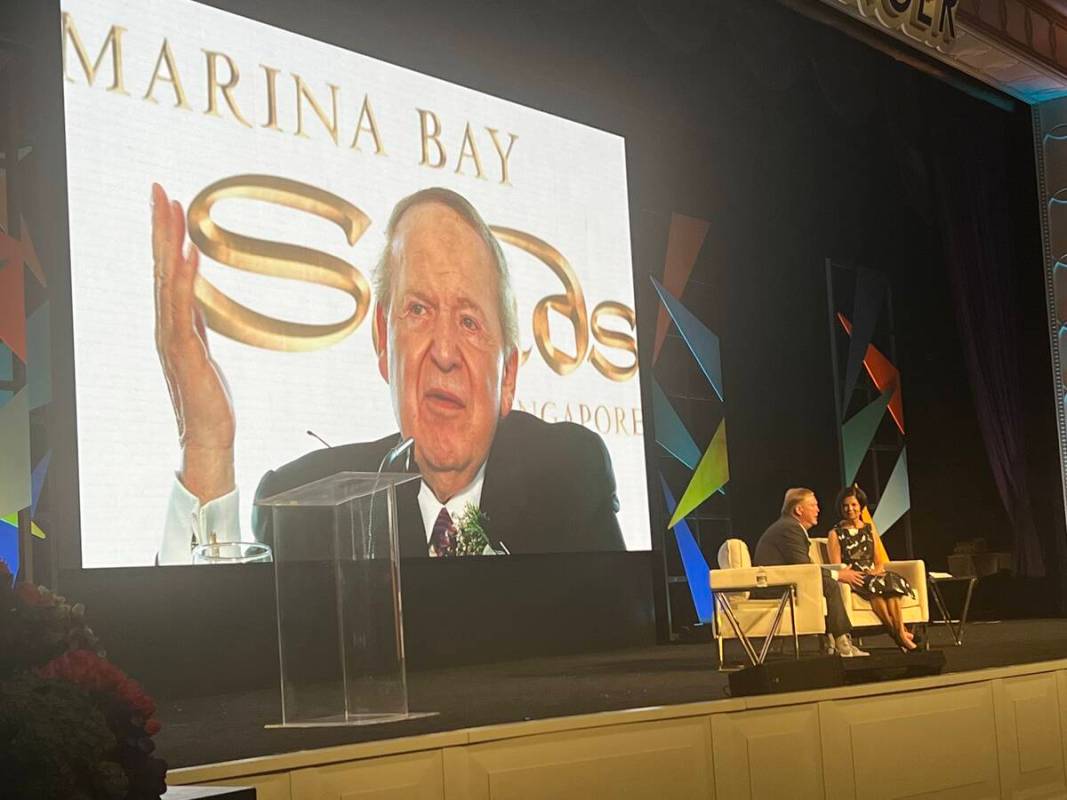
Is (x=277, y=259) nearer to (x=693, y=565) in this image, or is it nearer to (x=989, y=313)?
(x=693, y=565)

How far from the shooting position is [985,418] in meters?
10.6

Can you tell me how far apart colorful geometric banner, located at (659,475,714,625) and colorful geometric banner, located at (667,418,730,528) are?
0.08 m

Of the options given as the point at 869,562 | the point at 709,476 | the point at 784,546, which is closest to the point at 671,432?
the point at 709,476

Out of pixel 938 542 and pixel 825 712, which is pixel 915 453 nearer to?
pixel 938 542

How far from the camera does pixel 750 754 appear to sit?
3775mm

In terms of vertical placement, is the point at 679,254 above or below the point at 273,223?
above

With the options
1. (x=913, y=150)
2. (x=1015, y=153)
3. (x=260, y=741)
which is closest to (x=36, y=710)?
(x=260, y=741)

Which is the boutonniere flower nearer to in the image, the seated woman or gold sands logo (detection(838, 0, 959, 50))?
the seated woman

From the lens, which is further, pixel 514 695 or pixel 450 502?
pixel 450 502

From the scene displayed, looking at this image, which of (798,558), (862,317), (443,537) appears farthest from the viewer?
(862,317)

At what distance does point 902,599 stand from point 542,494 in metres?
1.89

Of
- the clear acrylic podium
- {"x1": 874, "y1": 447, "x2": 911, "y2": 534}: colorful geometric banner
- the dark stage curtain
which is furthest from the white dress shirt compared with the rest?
the dark stage curtain

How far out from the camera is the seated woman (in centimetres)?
657

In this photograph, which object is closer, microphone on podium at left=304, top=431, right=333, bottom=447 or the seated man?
microphone on podium at left=304, top=431, right=333, bottom=447
